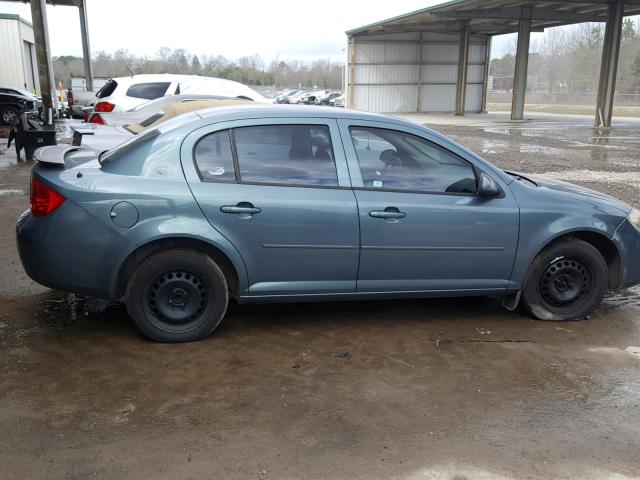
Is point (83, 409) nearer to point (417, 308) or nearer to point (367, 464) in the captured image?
point (367, 464)

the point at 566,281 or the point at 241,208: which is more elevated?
the point at 241,208

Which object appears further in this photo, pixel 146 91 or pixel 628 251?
pixel 146 91

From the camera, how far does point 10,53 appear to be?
37875 millimetres

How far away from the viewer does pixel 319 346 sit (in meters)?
4.26

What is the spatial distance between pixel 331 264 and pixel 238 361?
36.8 inches

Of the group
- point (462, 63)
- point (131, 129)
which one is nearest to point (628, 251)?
point (131, 129)

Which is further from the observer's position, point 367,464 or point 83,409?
point 83,409

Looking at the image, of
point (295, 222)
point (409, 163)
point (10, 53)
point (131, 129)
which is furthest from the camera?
point (10, 53)

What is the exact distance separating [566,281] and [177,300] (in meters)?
3.03

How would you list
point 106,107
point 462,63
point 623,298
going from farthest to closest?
1. point 462,63
2. point 106,107
3. point 623,298

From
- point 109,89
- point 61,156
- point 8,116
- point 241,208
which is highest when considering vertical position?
point 109,89

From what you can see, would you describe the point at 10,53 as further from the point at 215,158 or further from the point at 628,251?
the point at 628,251

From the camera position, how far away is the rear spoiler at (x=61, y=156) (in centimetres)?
421

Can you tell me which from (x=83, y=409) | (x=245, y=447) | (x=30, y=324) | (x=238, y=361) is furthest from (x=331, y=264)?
(x=30, y=324)
